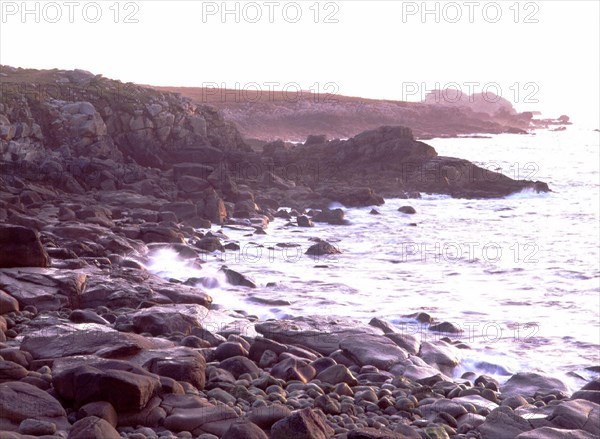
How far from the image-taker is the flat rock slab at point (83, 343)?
8.02 m

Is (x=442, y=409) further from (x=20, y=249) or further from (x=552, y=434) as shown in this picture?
(x=20, y=249)

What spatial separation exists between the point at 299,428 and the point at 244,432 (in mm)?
514

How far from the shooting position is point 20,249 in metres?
12.2

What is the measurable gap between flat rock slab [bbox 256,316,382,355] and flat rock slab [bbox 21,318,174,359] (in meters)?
2.23

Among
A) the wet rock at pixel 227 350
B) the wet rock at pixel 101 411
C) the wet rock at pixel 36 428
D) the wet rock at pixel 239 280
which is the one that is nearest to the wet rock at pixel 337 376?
the wet rock at pixel 227 350

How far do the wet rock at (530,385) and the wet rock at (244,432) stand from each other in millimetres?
4291

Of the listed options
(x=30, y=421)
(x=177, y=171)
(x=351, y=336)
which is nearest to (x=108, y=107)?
(x=177, y=171)

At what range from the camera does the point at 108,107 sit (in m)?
33.7

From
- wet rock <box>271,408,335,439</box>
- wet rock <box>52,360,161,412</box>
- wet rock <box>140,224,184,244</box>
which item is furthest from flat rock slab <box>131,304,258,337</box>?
wet rock <box>140,224,184,244</box>

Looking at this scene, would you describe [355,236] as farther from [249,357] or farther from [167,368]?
[167,368]

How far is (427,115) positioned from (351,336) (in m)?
100

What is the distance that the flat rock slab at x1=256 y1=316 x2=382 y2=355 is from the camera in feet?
34.5

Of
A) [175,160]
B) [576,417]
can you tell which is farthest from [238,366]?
[175,160]
